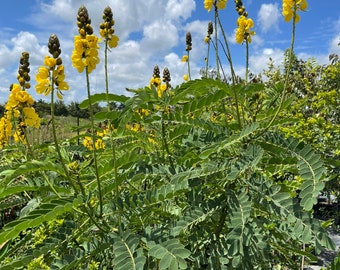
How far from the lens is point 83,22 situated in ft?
5.65

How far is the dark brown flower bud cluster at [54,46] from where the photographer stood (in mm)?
1689

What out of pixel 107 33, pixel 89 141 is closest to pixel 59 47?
pixel 107 33

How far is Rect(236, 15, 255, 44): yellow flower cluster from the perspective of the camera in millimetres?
2270

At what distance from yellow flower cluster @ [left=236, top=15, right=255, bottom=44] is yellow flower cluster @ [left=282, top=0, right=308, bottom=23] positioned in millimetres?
310

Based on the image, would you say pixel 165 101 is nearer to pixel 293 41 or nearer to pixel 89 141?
pixel 293 41

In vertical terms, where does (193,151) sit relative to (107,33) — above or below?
below

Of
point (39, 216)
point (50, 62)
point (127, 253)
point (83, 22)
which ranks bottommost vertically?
point (127, 253)

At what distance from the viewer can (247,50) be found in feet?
7.35

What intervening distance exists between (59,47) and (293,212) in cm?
130

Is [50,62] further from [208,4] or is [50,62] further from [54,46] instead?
[208,4]

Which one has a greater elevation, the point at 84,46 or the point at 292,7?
the point at 292,7

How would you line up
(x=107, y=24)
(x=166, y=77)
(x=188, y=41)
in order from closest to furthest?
(x=107, y=24), (x=166, y=77), (x=188, y=41)

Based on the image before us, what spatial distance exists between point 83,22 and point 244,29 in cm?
104

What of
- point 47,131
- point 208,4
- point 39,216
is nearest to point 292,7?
point 208,4
